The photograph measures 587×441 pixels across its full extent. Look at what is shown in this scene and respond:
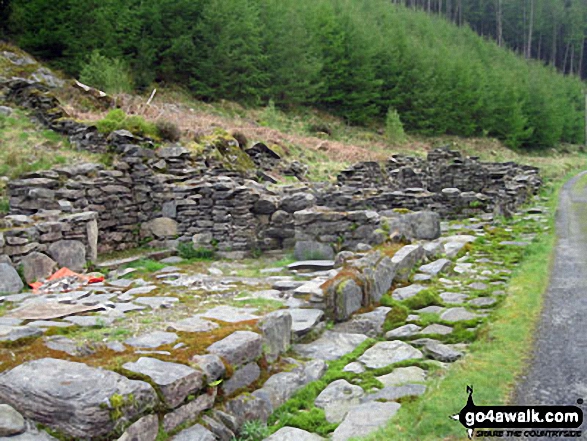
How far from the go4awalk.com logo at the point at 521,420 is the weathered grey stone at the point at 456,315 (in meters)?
2.45

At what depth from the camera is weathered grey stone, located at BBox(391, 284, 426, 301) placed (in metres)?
7.52

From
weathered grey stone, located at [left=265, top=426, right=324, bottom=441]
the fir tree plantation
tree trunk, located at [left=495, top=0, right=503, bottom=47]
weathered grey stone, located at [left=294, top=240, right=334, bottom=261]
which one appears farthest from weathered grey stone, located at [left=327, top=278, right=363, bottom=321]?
tree trunk, located at [left=495, top=0, right=503, bottom=47]

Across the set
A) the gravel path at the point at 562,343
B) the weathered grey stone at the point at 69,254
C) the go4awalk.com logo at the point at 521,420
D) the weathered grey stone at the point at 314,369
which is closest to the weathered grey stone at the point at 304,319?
the weathered grey stone at the point at 314,369

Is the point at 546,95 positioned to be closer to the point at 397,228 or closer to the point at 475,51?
the point at 475,51

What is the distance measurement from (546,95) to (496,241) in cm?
6387

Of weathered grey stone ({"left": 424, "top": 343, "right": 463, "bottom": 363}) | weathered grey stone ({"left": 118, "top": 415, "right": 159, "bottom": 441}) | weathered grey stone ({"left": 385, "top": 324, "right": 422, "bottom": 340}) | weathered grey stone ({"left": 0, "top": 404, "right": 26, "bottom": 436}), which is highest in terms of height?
weathered grey stone ({"left": 0, "top": 404, "right": 26, "bottom": 436})

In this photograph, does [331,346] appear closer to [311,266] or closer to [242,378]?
[242,378]

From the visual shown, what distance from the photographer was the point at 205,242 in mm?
11789

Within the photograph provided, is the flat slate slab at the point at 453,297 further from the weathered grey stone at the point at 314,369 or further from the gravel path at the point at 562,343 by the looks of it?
the weathered grey stone at the point at 314,369

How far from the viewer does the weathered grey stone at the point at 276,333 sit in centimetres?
511

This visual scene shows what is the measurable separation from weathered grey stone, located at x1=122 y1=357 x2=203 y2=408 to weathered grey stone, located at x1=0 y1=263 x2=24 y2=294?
4728 millimetres

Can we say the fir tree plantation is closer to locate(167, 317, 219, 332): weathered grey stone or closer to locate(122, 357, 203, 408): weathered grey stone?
locate(167, 317, 219, 332): weathered grey stone

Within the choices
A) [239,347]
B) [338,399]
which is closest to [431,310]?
[338,399]

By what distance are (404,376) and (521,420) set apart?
1.30 metres
